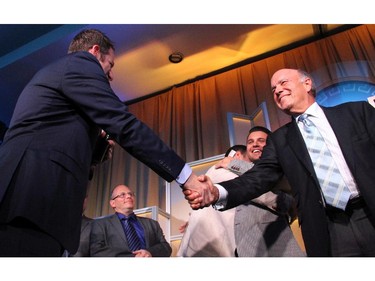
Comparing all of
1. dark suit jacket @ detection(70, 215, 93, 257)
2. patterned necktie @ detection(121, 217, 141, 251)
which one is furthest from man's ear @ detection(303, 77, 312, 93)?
dark suit jacket @ detection(70, 215, 93, 257)

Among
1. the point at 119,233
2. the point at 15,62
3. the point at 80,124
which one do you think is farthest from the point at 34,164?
the point at 15,62

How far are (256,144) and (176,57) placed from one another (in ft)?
8.43

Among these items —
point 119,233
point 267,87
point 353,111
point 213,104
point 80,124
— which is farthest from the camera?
point 213,104

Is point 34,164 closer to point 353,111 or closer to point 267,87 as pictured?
point 353,111

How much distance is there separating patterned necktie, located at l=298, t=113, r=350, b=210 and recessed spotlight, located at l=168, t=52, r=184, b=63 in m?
3.11

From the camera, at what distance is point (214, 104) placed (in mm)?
4457

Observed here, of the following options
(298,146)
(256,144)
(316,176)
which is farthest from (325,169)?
(256,144)

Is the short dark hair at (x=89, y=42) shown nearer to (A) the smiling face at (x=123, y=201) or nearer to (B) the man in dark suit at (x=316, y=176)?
(B) the man in dark suit at (x=316, y=176)

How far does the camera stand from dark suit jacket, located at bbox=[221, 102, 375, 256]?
50.0 inches

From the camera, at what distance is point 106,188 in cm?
470

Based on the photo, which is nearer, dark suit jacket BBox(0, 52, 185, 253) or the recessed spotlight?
dark suit jacket BBox(0, 52, 185, 253)

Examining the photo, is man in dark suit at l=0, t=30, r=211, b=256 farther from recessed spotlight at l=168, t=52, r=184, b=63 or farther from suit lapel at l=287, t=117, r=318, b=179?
recessed spotlight at l=168, t=52, r=184, b=63
